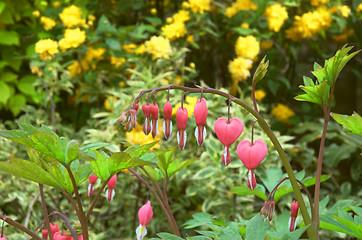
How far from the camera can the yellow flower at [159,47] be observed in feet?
7.39

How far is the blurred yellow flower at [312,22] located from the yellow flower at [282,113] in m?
0.47

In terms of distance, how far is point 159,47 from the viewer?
88.7 inches

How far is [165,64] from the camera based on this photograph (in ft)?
7.77

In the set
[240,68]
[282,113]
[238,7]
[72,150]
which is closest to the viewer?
[72,150]

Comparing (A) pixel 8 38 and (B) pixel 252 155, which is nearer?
(B) pixel 252 155

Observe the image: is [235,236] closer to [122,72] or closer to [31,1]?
[122,72]

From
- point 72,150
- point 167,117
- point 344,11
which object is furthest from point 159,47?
point 72,150

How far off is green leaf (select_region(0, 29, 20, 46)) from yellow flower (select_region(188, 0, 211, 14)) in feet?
3.92

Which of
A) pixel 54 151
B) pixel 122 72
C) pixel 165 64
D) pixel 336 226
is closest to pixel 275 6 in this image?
pixel 165 64

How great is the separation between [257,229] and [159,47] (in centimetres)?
167

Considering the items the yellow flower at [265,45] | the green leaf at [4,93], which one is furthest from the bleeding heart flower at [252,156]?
the green leaf at [4,93]

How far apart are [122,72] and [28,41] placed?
85 centimetres

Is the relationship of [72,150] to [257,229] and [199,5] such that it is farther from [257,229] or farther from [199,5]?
[199,5]

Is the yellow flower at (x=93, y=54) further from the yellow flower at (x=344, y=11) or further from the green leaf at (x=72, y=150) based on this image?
the green leaf at (x=72, y=150)
